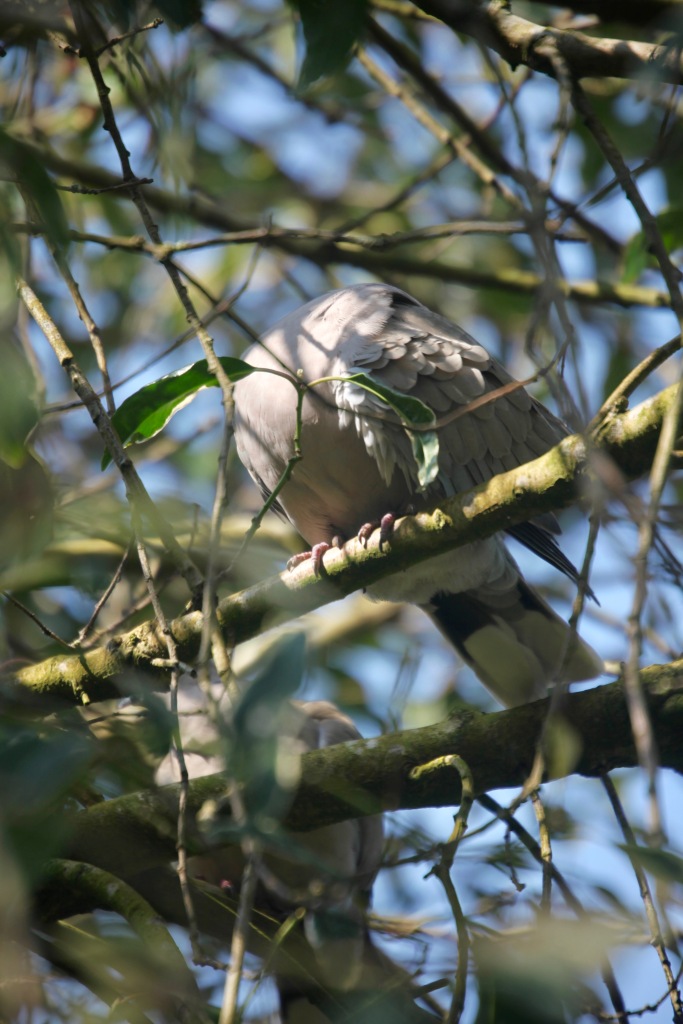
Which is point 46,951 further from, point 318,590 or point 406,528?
point 406,528

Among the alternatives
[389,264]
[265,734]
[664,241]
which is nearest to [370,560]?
[265,734]

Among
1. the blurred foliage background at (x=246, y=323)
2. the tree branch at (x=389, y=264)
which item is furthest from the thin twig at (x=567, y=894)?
the tree branch at (x=389, y=264)

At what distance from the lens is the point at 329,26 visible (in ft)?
5.32

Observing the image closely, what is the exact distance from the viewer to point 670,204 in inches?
132

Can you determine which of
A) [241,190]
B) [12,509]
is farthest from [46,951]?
[241,190]

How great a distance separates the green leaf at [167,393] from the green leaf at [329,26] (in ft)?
1.94

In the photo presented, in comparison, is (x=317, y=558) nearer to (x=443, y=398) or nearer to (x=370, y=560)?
(x=370, y=560)

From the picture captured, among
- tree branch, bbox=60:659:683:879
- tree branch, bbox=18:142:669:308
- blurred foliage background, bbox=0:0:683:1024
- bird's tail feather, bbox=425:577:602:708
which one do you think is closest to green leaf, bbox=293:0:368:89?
blurred foliage background, bbox=0:0:683:1024

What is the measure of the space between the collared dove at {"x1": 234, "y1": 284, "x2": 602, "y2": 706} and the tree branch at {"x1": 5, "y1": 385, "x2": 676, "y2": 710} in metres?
0.39

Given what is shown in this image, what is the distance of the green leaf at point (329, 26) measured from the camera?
162 cm

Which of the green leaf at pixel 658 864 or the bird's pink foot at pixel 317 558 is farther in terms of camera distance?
the bird's pink foot at pixel 317 558

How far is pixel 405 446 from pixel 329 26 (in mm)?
1357

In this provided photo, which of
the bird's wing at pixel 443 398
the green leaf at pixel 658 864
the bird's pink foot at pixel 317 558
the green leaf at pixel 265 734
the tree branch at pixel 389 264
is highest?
the tree branch at pixel 389 264

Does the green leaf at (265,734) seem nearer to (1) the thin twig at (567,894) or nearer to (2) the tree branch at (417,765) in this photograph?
(1) the thin twig at (567,894)
